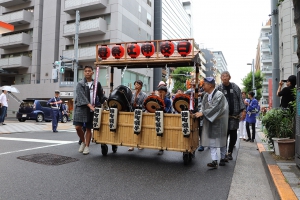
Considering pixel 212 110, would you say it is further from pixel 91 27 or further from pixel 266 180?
pixel 91 27

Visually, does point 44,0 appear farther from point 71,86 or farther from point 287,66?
point 287,66

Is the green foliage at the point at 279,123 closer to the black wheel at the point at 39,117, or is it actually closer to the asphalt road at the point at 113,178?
the asphalt road at the point at 113,178

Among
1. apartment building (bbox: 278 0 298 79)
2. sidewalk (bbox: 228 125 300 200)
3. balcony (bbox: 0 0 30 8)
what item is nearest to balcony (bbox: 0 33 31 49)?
balcony (bbox: 0 0 30 8)

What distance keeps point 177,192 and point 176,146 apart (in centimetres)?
152

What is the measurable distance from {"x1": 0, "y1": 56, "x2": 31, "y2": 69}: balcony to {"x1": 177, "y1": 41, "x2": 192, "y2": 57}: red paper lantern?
3105 cm

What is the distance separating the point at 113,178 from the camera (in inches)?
164

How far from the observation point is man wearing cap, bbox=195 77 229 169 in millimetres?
4863

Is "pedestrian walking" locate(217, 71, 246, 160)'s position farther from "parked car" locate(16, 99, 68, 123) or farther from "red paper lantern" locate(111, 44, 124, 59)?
"parked car" locate(16, 99, 68, 123)

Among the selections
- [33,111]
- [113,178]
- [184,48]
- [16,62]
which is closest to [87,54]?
[33,111]

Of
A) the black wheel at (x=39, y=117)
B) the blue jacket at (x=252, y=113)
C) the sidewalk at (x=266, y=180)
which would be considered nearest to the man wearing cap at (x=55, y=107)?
the blue jacket at (x=252, y=113)

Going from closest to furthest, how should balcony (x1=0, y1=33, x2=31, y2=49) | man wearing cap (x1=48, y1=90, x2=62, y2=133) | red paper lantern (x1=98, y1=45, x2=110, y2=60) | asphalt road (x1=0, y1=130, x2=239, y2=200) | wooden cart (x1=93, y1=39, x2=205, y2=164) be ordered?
asphalt road (x1=0, y1=130, x2=239, y2=200) < wooden cart (x1=93, y1=39, x2=205, y2=164) < red paper lantern (x1=98, y1=45, x2=110, y2=60) < man wearing cap (x1=48, y1=90, x2=62, y2=133) < balcony (x1=0, y1=33, x2=31, y2=49)

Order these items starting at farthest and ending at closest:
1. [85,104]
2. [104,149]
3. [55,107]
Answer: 1. [55,107]
2. [104,149]
3. [85,104]

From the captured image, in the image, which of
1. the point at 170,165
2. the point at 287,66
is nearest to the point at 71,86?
the point at 287,66

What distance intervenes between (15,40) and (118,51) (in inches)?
1232
